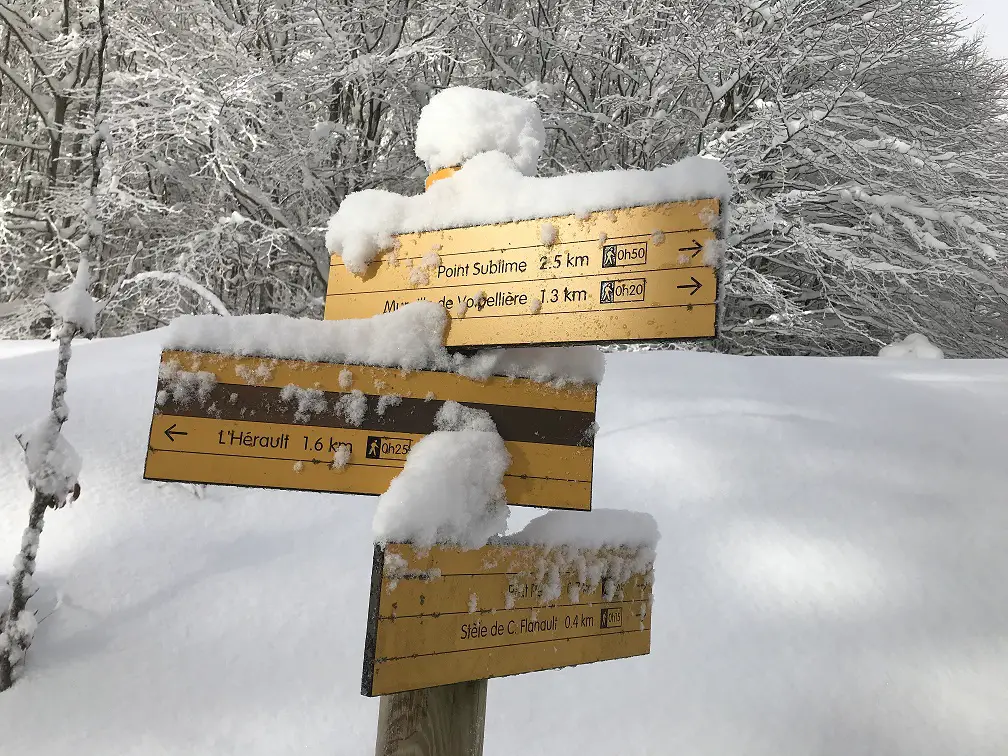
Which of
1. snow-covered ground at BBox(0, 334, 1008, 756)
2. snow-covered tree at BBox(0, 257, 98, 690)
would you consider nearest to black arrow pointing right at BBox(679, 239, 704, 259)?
snow-covered ground at BBox(0, 334, 1008, 756)

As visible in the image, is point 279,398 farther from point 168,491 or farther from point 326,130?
point 326,130

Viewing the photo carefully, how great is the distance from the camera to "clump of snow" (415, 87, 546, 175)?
1.47 metres

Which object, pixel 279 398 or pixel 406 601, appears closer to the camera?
pixel 406 601

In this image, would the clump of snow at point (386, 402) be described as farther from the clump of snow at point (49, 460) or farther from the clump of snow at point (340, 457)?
the clump of snow at point (49, 460)

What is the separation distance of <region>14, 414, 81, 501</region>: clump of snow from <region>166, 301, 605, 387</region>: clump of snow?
5.75 ft

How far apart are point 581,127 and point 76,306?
6428 millimetres

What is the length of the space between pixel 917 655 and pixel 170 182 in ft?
32.3

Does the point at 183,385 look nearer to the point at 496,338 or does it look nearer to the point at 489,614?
the point at 496,338

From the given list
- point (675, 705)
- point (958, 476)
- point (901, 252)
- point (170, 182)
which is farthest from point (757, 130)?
point (170, 182)

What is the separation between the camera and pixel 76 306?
2611 mm

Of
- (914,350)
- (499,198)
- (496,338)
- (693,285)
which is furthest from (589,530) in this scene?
(914,350)

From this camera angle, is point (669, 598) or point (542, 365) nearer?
point (542, 365)

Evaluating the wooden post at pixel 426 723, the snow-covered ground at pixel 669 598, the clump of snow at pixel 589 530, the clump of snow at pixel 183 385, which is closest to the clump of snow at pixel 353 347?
the clump of snow at pixel 183 385

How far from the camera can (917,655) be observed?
8.16 ft
